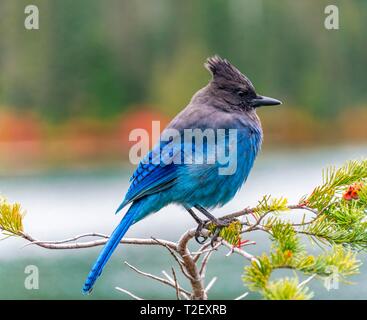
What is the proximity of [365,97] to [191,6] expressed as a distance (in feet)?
23.2

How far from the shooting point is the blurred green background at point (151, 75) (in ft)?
69.5

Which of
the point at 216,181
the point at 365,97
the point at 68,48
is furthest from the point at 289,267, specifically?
the point at 365,97

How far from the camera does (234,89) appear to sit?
4469 mm

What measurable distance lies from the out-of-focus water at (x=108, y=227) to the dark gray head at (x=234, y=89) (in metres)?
0.63

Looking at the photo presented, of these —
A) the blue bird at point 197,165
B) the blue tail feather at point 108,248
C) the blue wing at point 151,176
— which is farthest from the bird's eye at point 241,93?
the blue tail feather at point 108,248

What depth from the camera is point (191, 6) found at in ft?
94.0

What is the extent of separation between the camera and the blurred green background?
69.5 ft

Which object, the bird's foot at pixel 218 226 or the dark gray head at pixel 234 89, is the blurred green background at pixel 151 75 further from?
the bird's foot at pixel 218 226

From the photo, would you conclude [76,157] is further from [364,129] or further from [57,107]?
[364,129]

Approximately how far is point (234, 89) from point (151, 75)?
2331 centimetres

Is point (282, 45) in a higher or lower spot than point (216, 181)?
higher

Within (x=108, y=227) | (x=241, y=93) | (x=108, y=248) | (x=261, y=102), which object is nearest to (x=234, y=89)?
(x=241, y=93)

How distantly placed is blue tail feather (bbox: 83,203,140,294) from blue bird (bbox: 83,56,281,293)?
0.01m

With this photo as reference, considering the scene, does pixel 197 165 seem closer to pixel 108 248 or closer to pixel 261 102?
pixel 261 102
